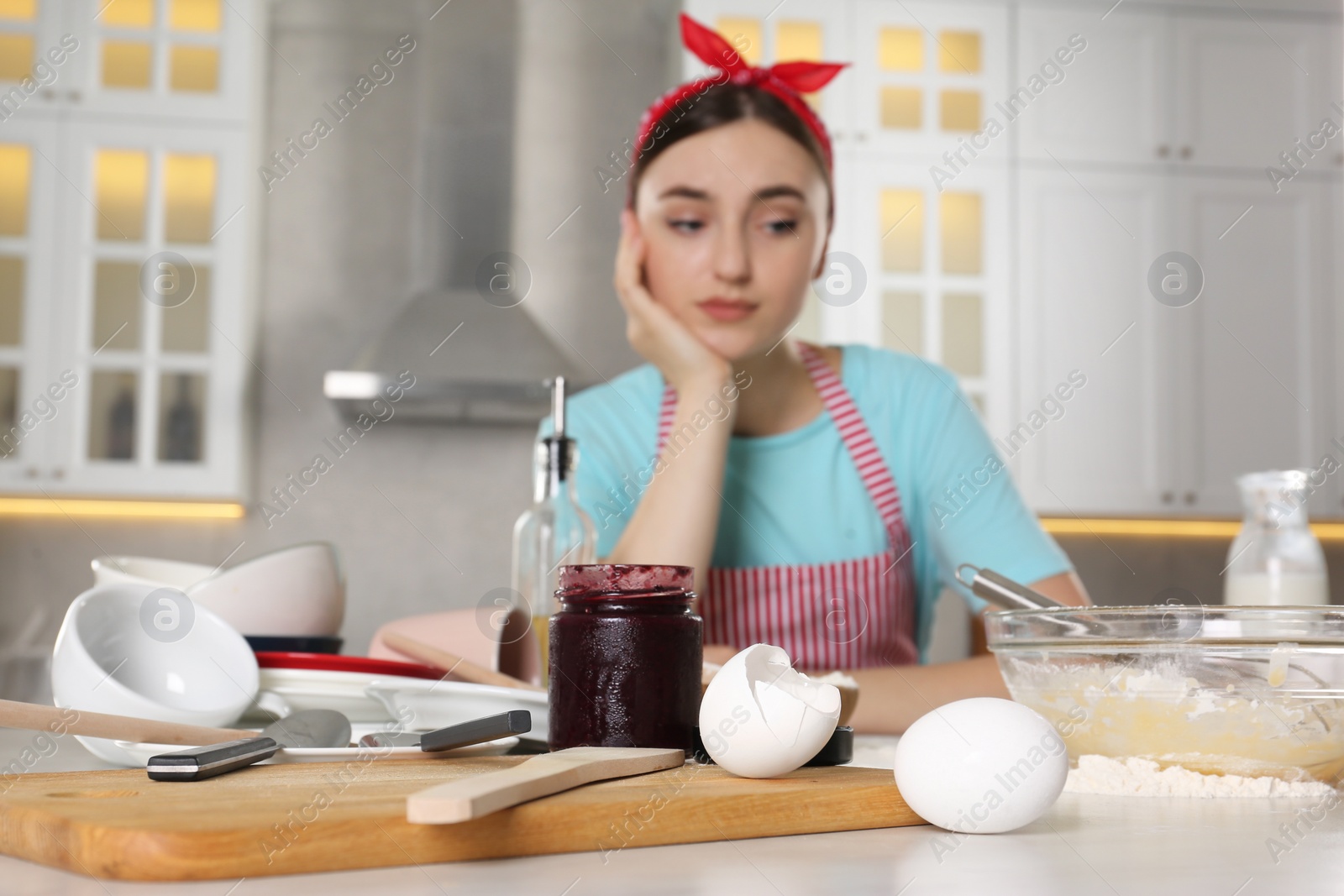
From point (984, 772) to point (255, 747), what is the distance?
0.35 metres

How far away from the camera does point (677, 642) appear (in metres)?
0.63

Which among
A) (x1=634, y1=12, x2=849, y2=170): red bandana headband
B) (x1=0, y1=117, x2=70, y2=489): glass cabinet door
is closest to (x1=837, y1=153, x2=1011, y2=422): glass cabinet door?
(x1=634, y1=12, x2=849, y2=170): red bandana headband

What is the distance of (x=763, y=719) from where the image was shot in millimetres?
542

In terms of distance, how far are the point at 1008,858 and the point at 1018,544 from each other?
107 centimetres

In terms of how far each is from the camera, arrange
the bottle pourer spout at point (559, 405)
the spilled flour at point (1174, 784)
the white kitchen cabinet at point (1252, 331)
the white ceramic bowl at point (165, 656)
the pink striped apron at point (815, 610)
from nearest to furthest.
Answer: the spilled flour at point (1174, 784) → the white ceramic bowl at point (165, 656) → the bottle pourer spout at point (559, 405) → the pink striped apron at point (815, 610) → the white kitchen cabinet at point (1252, 331)

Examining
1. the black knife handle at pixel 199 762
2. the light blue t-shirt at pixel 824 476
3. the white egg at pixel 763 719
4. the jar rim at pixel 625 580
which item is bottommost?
the black knife handle at pixel 199 762

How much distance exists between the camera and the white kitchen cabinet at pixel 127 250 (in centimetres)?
271

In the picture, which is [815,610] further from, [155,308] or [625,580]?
[155,308]

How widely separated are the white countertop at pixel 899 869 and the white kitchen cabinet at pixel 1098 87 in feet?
8.93

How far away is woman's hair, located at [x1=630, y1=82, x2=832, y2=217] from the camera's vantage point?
1.51 meters

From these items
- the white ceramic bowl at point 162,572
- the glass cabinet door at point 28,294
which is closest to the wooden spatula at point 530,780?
the white ceramic bowl at point 162,572

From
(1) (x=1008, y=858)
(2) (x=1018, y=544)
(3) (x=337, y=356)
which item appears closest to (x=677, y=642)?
(1) (x=1008, y=858)

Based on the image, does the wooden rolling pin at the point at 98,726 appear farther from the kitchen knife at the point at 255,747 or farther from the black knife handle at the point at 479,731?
the black knife handle at the point at 479,731

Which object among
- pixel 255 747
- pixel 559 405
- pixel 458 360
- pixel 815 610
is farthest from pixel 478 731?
pixel 458 360
